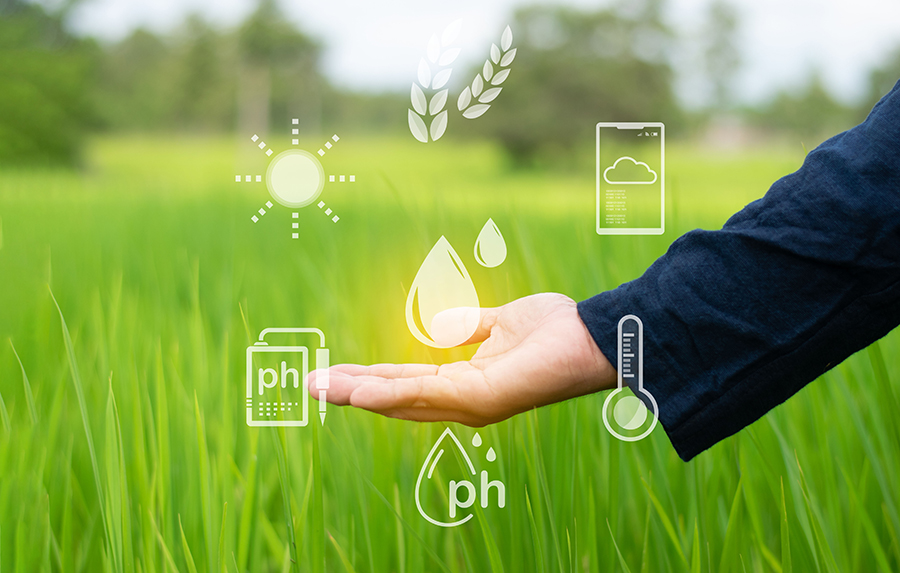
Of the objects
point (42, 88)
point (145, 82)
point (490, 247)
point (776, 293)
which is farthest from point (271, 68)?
point (42, 88)

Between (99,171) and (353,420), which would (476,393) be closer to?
(353,420)

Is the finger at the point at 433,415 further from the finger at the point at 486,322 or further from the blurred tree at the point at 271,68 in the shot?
the blurred tree at the point at 271,68

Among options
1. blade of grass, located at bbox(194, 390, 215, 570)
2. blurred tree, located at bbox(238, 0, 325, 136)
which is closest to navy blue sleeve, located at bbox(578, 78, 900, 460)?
blade of grass, located at bbox(194, 390, 215, 570)

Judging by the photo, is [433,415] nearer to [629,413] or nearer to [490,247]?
[629,413]

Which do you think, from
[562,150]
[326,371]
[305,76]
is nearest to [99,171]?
[305,76]

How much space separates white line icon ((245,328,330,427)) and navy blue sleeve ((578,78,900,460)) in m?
0.33

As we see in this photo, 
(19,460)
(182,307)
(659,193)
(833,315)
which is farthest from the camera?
(182,307)

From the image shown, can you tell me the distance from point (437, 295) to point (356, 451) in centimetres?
21

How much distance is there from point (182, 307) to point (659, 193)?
872 mm

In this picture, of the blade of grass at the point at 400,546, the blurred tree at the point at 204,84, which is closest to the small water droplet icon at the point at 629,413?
the blade of grass at the point at 400,546

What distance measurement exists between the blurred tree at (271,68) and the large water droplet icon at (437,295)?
1.49 feet

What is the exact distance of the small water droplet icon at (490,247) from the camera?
2.74ft

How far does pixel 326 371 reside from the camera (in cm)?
58

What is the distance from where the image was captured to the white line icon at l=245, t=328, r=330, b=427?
26.8 inches
